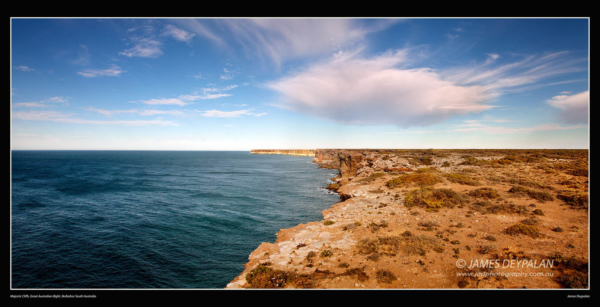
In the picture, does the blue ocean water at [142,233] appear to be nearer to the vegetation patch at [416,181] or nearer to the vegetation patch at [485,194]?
the vegetation patch at [416,181]

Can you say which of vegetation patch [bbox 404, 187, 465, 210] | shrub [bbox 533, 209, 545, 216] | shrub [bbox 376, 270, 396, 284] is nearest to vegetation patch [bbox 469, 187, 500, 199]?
vegetation patch [bbox 404, 187, 465, 210]

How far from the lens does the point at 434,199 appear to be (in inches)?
1000

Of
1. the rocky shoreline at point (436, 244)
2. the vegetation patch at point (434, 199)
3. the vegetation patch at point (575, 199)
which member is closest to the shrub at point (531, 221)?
the rocky shoreline at point (436, 244)

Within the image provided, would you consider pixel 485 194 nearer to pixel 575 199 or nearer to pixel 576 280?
pixel 575 199

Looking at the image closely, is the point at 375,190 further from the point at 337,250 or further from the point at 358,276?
the point at 358,276

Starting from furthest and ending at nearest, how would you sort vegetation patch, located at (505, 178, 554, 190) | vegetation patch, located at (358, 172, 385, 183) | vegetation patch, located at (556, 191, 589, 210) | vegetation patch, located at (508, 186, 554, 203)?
vegetation patch, located at (358, 172, 385, 183) → vegetation patch, located at (505, 178, 554, 190) → vegetation patch, located at (508, 186, 554, 203) → vegetation patch, located at (556, 191, 589, 210)

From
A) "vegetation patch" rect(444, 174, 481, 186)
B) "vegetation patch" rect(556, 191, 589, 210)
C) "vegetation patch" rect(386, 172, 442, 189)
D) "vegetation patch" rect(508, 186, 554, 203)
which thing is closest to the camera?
"vegetation patch" rect(556, 191, 589, 210)

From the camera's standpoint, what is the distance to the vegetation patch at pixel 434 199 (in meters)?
23.7

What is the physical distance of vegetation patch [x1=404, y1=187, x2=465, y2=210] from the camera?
77.9 feet

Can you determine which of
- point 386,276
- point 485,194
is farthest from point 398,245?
point 485,194

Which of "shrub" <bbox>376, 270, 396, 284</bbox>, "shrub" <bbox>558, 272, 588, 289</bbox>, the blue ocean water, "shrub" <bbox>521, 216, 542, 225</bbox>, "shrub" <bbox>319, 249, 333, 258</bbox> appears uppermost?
"shrub" <bbox>521, 216, 542, 225</bbox>

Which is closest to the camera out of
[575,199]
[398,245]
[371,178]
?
[398,245]

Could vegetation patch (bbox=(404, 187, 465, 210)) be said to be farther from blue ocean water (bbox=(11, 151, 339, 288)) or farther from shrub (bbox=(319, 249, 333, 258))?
shrub (bbox=(319, 249, 333, 258))

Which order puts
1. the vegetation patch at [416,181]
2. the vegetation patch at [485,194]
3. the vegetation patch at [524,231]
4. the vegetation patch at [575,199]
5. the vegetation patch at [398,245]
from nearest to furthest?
the vegetation patch at [398,245] → the vegetation patch at [524,231] → the vegetation patch at [575,199] → the vegetation patch at [485,194] → the vegetation patch at [416,181]
